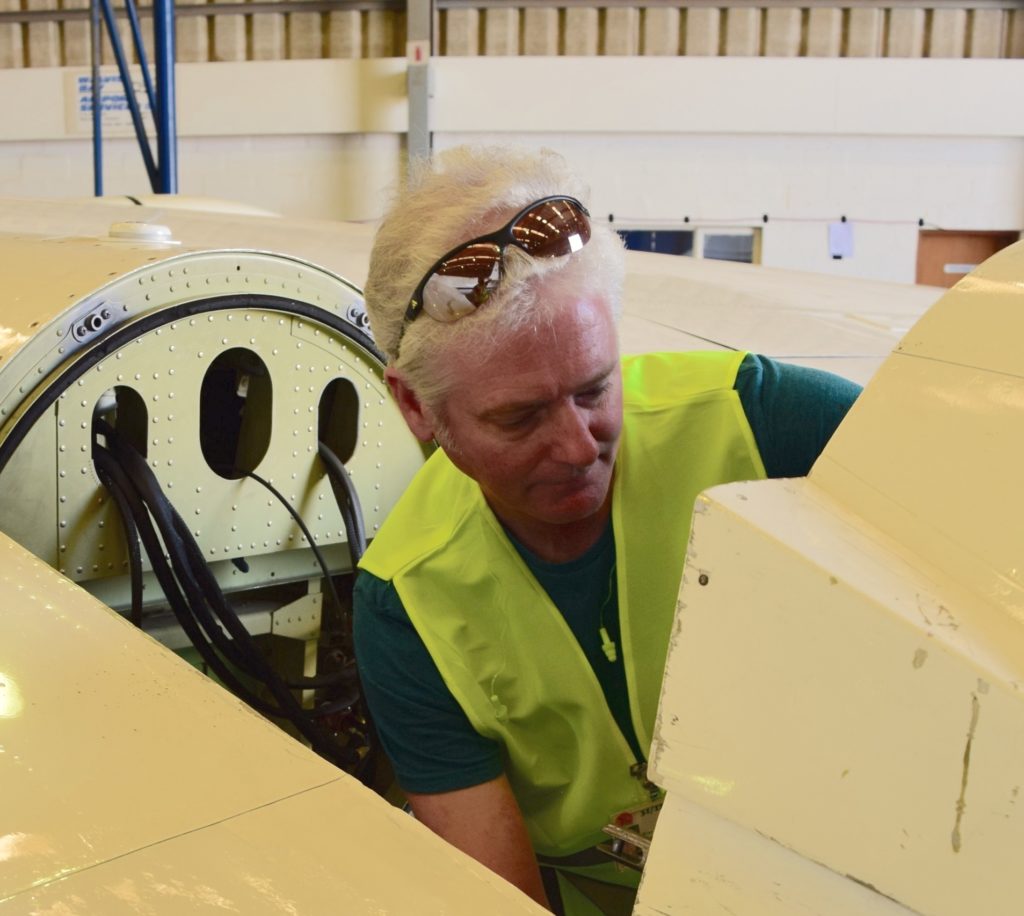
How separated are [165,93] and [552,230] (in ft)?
11.3

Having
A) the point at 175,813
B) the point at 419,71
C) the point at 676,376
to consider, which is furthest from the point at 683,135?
the point at 175,813

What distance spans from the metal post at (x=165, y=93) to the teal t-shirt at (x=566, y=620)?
3.14 m

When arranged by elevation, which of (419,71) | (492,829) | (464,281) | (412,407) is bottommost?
(492,829)

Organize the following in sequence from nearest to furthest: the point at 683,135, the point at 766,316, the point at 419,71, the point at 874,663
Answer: the point at 874,663, the point at 766,316, the point at 419,71, the point at 683,135

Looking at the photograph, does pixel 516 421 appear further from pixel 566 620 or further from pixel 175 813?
pixel 175 813

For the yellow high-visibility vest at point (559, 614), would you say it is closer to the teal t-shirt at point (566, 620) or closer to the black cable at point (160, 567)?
the teal t-shirt at point (566, 620)

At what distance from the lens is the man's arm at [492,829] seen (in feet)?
3.71

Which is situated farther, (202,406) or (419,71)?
(419,71)

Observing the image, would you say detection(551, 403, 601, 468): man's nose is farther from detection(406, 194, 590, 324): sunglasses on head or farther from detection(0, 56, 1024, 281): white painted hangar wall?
detection(0, 56, 1024, 281): white painted hangar wall

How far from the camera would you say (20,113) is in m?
7.47

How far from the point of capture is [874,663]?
1.56ft

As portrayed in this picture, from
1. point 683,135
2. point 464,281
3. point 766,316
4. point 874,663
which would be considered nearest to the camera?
point 874,663

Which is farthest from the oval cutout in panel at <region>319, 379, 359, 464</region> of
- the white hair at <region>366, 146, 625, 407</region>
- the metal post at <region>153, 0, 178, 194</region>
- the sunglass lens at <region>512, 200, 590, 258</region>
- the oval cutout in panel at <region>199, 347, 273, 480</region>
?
the metal post at <region>153, 0, 178, 194</region>

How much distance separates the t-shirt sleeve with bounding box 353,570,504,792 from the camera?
117 centimetres
